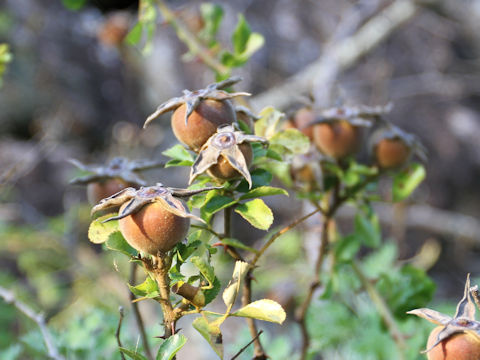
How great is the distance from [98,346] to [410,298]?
46cm

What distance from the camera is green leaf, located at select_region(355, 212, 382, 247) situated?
80cm

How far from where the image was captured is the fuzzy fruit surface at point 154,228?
1.29 feet

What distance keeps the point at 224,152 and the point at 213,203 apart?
57 millimetres

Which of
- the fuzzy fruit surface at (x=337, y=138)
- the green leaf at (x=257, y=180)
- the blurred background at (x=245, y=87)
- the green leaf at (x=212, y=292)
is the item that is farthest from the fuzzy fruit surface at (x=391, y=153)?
the blurred background at (x=245, y=87)

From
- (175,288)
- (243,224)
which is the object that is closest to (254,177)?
(175,288)

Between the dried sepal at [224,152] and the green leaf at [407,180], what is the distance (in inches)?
15.1

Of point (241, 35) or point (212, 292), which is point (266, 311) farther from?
point (241, 35)

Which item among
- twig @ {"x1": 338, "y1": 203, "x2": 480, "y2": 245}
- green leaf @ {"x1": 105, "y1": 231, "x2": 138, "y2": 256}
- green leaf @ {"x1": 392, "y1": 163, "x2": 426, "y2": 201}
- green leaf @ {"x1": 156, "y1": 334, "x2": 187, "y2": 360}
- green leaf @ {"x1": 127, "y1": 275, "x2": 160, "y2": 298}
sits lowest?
twig @ {"x1": 338, "y1": 203, "x2": 480, "y2": 245}

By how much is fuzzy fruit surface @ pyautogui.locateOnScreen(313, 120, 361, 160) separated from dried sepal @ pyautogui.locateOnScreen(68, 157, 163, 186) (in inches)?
8.5

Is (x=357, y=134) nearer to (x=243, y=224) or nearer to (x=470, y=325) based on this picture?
(x=470, y=325)

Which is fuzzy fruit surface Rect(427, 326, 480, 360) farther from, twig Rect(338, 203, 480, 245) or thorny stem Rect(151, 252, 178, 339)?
twig Rect(338, 203, 480, 245)

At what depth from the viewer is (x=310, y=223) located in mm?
975

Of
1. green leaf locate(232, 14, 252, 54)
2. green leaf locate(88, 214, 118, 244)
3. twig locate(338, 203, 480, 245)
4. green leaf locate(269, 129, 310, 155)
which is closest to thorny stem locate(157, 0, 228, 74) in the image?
green leaf locate(232, 14, 252, 54)

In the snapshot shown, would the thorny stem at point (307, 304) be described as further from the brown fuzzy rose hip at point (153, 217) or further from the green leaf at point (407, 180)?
the brown fuzzy rose hip at point (153, 217)
